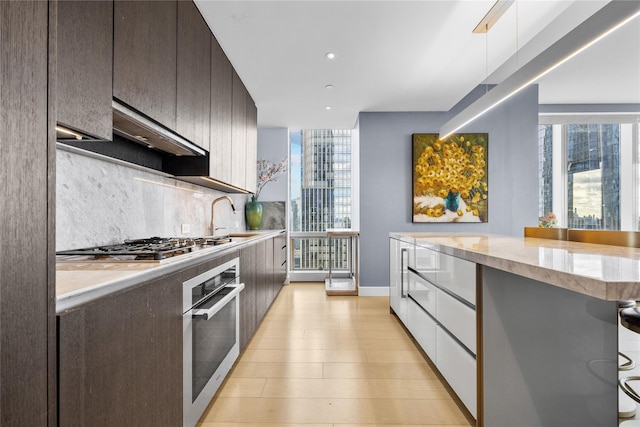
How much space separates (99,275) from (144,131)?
0.92m

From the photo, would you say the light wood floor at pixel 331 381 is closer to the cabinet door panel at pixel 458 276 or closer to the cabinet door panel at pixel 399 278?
the cabinet door panel at pixel 399 278

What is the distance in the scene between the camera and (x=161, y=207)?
239 cm

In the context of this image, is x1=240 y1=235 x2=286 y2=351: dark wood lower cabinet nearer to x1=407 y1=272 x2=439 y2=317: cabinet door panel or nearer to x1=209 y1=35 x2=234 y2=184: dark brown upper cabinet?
x1=209 y1=35 x2=234 y2=184: dark brown upper cabinet

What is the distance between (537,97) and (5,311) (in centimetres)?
530

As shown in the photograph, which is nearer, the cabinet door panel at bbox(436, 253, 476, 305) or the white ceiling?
the cabinet door panel at bbox(436, 253, 476, 305)

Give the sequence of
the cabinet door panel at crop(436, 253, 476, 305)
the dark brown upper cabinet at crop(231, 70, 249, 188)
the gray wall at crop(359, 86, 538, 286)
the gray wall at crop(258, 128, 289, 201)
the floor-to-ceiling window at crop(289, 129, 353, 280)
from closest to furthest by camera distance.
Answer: the cabinet door panel at crop(436, 253, 476, 305)
the dark brown upper cabinet at crop(231, 70, 249, 188)
the gray wall at crop(359, 86, 538, 286)
the gray wall at crop(258, 128, 289, 201)
the floor-to-ceiling window at crop(289, 129, 353, 280)

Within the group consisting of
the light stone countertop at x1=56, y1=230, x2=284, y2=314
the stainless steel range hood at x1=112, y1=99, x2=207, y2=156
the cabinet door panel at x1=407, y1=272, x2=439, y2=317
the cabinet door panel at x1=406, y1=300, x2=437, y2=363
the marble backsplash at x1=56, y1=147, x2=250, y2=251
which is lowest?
the cabinet door panel at x1=406, y1=300, x2=437, y2=363

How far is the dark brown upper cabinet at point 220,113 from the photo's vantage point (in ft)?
8.21

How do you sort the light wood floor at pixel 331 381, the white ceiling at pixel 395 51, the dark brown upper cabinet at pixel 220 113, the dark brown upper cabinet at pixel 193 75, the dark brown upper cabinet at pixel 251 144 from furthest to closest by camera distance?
the dark brown upper cabinet at pixel 251 144, the dark brown upper cabinet at pixel 220 113, the white ceiling at pixel 395 51, the dark brown upper cabinet at pixel 193 75, the light wood floor at pixel 331 381

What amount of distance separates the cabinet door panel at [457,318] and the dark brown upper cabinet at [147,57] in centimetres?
181

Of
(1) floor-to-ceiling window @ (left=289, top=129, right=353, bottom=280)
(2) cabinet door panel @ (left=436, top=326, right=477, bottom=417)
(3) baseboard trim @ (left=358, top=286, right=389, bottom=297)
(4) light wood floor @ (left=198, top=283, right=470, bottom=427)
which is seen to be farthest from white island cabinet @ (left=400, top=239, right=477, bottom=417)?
(1) floor-to-ceiling window @ (left=289, top=129, right=353, bottom=280)

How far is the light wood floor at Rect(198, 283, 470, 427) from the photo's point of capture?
169 cm

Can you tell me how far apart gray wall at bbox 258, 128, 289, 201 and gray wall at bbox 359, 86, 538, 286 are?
135 centimetres

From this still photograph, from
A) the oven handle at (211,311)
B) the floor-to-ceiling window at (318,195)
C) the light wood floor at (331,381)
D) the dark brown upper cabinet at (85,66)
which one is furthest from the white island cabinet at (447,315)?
the floor-to-ceiling window at (318,195)
